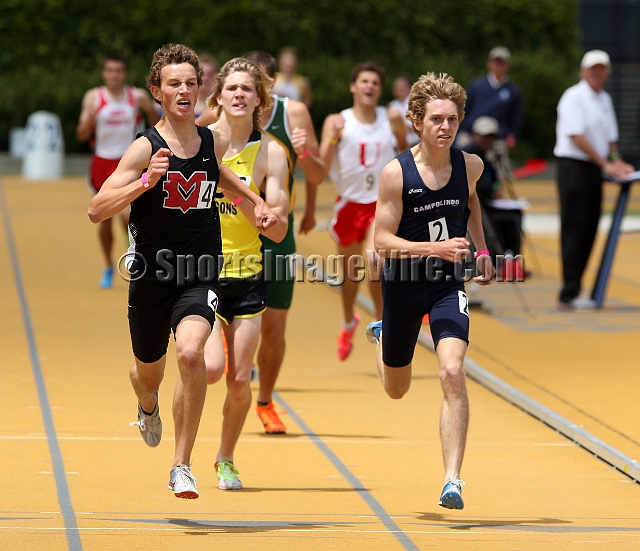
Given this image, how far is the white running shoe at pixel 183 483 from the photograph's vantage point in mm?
6121

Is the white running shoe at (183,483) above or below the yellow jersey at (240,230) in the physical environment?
below

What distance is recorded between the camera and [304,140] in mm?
8414

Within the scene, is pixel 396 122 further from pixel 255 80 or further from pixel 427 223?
pixel 427 223

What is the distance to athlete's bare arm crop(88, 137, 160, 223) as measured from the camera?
6160mm

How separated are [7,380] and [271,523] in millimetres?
4063

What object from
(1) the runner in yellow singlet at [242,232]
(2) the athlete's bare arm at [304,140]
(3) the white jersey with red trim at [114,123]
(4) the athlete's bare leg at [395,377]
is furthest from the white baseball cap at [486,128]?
(4) the athlete's bare leg at [395,377]

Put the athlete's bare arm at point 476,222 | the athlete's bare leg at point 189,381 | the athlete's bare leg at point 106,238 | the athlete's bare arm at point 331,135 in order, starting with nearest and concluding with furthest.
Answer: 1. the athlete's bare leg at point 189,381
2. the athlete's bare arm at point 476,222
3. the athlete's bare arm at point 331,135
4. the athlete's bare leg at point 106,238

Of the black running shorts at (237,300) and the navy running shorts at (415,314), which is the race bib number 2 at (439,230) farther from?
the black running shorts at (237,300)

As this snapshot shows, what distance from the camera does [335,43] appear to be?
3344 centimetres

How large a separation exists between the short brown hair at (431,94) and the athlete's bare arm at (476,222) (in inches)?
10.2

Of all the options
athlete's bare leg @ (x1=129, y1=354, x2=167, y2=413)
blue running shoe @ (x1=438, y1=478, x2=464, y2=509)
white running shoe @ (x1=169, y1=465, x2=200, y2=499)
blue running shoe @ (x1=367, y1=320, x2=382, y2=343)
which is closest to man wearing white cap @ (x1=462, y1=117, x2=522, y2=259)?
blue running shoe @ (x1=367, y1=320, x2=382, y2=343)

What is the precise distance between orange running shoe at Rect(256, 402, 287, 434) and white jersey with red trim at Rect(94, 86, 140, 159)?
266 inches

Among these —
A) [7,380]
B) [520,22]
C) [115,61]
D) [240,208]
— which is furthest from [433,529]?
[520,22]

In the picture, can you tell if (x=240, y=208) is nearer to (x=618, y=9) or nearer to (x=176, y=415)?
(x=176, y=415)
